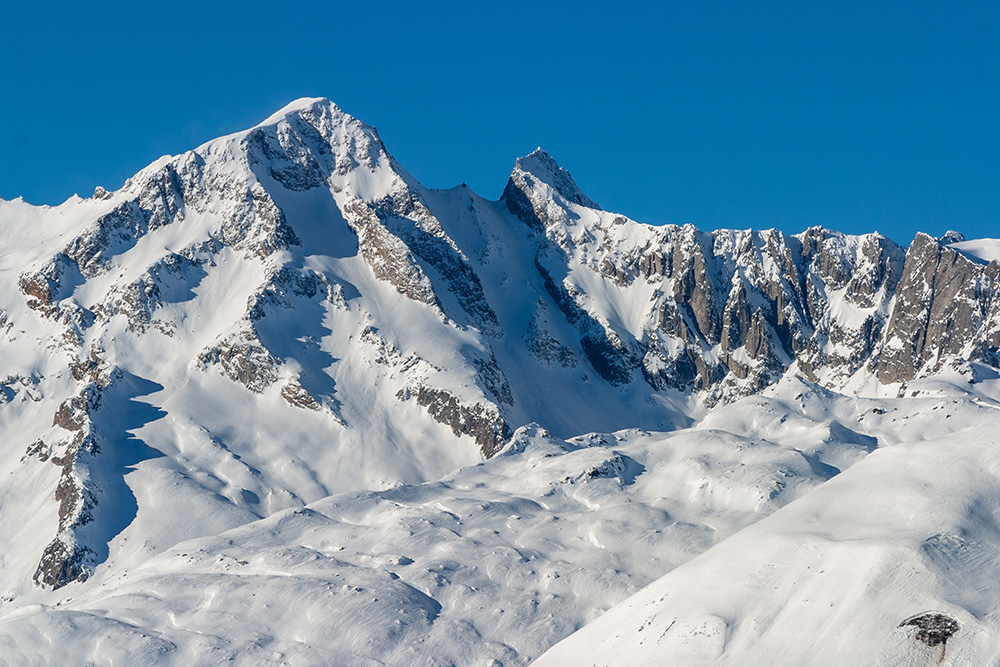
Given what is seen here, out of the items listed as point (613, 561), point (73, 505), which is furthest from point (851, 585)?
point (73, 505)

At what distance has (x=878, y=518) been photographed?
239 ft

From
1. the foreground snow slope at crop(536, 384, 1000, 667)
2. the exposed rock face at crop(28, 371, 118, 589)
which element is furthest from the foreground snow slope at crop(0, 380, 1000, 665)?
Answer: the exposed rock face at crop(28, 371, 118, 589)

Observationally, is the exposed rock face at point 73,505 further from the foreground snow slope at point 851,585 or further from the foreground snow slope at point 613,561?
the foreground snow slope at point 851,585

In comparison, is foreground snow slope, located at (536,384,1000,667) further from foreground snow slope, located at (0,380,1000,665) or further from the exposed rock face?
the exposed rock face

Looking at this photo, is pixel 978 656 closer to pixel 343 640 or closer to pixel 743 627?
pixel 743 627

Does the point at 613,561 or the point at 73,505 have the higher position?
the point at 613,561

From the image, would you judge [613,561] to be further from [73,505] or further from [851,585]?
[73,505]

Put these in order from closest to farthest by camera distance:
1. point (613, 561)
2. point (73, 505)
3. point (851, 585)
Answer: point (851, 585)
point (613, 561)
point (73, 505)

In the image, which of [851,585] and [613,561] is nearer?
[851,585]

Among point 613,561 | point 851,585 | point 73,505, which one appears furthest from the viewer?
point 73,505

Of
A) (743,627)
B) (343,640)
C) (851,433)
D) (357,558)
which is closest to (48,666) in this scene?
(343,640)

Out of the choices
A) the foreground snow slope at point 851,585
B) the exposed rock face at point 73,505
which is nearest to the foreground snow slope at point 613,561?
the foreground snow slope at point 851,585

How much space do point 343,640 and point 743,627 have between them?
40155 mm

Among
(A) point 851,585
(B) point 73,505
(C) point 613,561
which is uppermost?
(C) point 613,561
